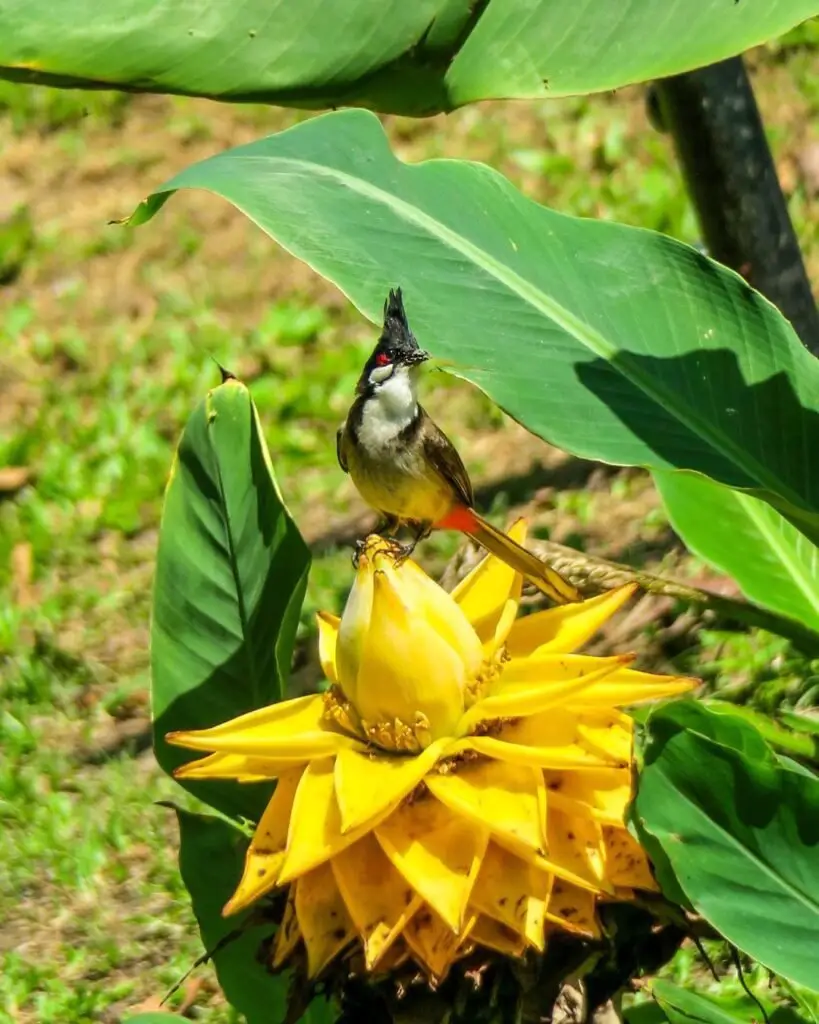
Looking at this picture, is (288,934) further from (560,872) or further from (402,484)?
(402,484)

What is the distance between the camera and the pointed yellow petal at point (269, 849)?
4.46ft

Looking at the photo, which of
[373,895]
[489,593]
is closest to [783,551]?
[489,593]

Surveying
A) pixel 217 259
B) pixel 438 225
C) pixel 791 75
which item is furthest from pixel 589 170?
pixel 438 225

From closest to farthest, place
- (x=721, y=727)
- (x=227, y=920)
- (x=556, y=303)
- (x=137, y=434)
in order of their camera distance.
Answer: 1. (x=721, y=727)
2. (x=227, y=920)
3. (x=556, y=303)
4. (x=137, y=434)

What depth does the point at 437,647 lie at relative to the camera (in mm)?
1385

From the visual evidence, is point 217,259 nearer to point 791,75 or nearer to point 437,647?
point 791,75

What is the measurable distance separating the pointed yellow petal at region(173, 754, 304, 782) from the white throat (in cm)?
82

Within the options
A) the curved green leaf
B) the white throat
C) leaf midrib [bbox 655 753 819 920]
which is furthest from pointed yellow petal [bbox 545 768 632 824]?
the white throat

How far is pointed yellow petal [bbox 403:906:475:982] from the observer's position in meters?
1.26

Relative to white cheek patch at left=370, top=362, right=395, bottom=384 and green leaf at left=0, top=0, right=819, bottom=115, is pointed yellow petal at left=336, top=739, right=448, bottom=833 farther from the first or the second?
green leaf at left=0, top=0, right=819, bottom=115

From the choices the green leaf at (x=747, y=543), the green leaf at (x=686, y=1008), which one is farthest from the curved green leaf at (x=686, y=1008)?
the green leaf at (x=747, y=543)

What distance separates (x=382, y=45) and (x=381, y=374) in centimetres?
46

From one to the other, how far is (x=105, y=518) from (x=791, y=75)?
2795 millimetres

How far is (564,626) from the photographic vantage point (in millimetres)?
1521
